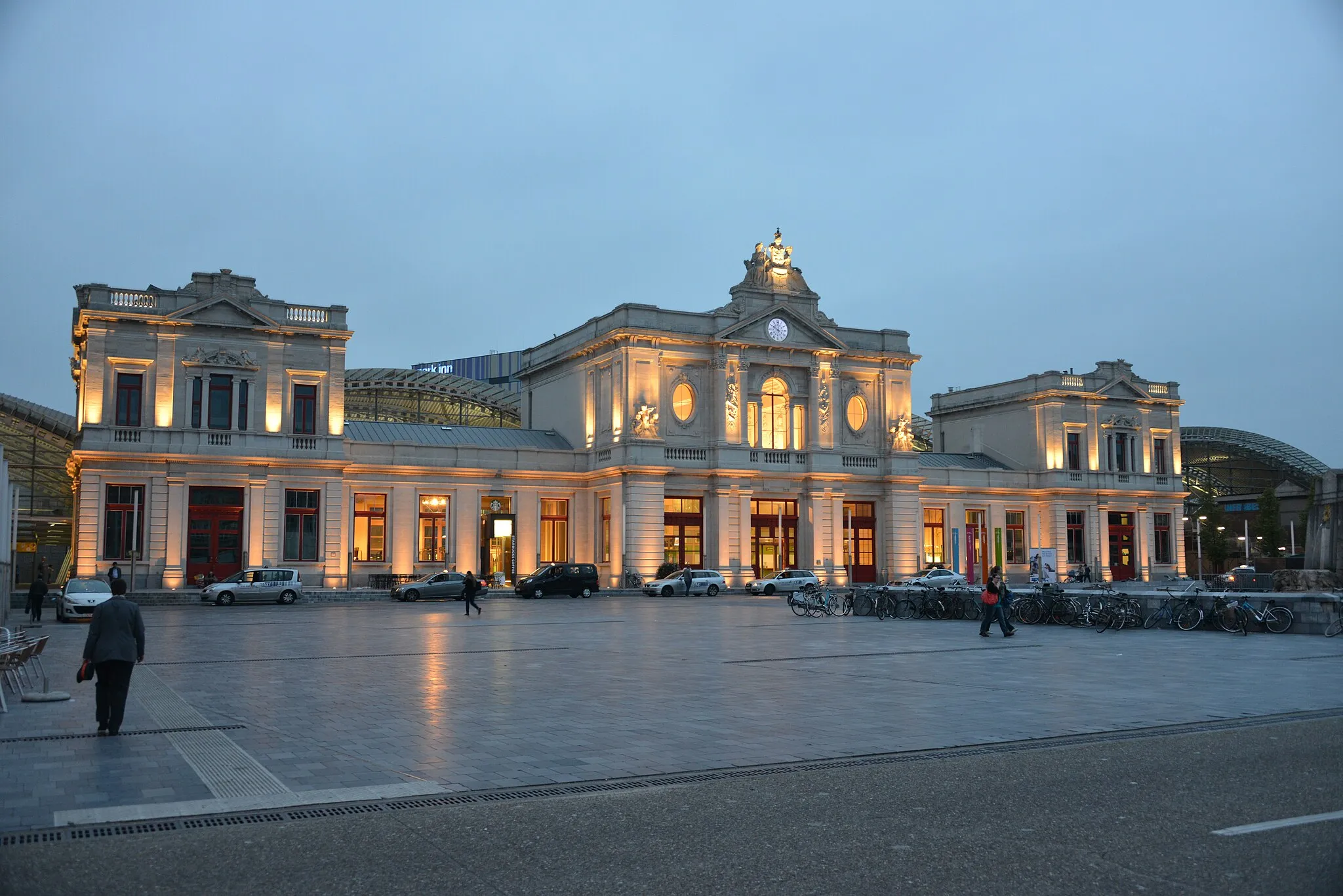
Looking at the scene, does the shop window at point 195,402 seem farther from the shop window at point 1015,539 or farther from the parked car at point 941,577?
the shop window at point 1015,539

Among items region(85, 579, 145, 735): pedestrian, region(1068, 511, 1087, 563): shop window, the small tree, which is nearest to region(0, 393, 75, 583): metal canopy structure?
region(1068, 511, 1087, 563): shop window

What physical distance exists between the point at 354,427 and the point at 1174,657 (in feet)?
168

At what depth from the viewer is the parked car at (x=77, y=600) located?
3575 cm

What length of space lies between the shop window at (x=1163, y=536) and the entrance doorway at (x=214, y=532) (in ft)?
202

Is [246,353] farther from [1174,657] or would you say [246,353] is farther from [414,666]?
[1174,657]

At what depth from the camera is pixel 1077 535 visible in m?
78.2

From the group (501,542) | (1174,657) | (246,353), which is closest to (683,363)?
(501,542)

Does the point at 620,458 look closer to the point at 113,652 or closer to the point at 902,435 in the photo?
the point at 902,435

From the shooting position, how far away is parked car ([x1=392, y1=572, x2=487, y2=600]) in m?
51.8

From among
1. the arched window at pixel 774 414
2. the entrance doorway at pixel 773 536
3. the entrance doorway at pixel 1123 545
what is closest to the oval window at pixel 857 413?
the arched window at pixel 774 414

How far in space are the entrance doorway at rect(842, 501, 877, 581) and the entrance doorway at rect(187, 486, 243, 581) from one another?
34.4 metres

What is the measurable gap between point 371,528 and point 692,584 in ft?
56.6

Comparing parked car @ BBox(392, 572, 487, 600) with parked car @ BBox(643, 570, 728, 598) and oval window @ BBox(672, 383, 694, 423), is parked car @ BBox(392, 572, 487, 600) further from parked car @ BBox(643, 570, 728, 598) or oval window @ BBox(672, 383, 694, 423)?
oval window @ BBox(672, 383, 694, 423)

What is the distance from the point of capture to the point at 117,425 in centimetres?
5231
